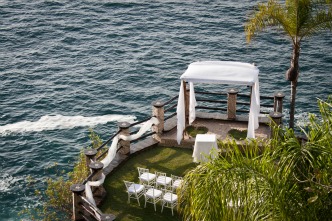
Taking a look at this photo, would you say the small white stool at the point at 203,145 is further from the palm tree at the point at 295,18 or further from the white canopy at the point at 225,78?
the palm tree at the point at 295,18

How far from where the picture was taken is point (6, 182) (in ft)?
95.2

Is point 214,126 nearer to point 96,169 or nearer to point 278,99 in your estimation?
point 278,99

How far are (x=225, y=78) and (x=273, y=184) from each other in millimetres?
13306

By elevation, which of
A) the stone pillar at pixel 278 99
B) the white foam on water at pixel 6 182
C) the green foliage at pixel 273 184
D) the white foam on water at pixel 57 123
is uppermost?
the green foliage at pixel 273 184

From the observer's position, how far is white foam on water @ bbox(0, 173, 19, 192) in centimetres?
2847

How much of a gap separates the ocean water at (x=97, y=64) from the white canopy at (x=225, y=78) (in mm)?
9456

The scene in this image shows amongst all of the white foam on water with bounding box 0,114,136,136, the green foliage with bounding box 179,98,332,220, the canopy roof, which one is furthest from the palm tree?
the white foam on water with bounding box 0,114,136,136

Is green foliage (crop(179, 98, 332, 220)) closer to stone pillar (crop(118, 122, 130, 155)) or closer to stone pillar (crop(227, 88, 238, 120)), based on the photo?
stone pillar (crop(118, 122, 130, 155))

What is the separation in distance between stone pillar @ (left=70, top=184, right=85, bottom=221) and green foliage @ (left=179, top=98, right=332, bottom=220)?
921cm

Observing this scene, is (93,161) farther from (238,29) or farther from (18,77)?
(238,29)

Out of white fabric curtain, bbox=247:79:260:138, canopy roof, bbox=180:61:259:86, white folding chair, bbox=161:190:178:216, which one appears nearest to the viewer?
white folding chair, bbox=161:190:178:216

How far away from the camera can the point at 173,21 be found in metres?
52.4

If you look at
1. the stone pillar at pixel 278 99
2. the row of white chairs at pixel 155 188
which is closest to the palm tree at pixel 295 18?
the stone pillar at pixel 278 99

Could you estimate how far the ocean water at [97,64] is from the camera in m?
32.8
